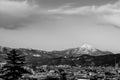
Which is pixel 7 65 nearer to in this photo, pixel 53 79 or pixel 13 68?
pixel 13 68

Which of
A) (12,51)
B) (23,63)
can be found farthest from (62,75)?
(12,51)

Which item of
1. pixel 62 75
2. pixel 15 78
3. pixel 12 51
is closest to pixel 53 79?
pixel 62 75

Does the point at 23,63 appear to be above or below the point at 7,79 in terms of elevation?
above

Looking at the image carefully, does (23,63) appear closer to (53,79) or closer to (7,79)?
(7,79)

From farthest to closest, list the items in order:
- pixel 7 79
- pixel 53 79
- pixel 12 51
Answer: pixel 53 79 < pixel 7 79 < pixel 12 51

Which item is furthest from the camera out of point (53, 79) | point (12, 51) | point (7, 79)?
point (53, 79)

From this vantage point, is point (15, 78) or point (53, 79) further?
point (53, 79)

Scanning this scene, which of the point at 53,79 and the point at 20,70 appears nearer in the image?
the point at 20,70

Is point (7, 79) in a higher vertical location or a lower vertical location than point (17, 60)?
lower
